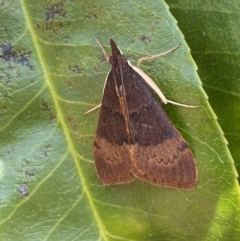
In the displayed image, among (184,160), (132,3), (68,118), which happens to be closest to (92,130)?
(68,118)

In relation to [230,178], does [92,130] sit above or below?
above

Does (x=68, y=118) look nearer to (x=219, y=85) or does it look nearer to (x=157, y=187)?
(x=157, y=187)

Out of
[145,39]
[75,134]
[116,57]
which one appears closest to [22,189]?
[75,134]

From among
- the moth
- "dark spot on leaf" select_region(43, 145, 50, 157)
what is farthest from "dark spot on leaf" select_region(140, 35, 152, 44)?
"dark spot on leaf" select_region(43, 145, 50, 157)

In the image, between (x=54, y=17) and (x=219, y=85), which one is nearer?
(x=54, y=17)

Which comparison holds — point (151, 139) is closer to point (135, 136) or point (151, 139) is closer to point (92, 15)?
point (135, 136)

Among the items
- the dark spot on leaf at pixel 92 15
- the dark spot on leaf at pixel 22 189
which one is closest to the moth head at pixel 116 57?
the dark spot on leaf at pixel 92 15

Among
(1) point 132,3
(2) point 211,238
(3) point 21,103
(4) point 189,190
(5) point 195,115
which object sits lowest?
(2) point 211,238

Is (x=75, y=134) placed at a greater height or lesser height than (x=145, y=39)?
lesser
